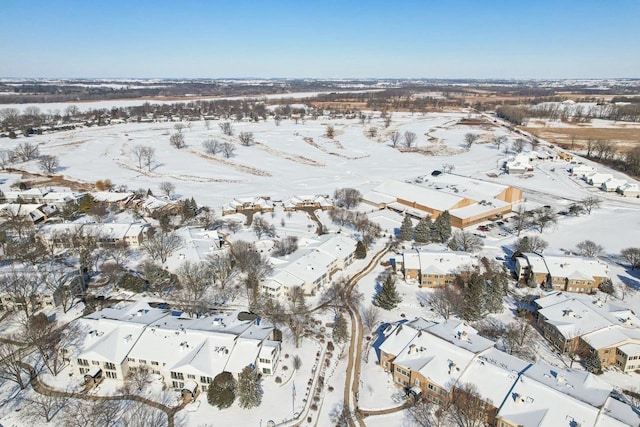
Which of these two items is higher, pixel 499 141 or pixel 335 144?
pixel 499 141

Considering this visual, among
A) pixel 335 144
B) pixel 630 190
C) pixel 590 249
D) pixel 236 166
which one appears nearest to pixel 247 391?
pixel 590 249

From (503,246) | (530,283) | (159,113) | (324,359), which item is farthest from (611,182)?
(159,113)

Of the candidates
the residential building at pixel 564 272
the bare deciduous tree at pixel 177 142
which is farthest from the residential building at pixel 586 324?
the bare deciduous tree at pixel 177 142

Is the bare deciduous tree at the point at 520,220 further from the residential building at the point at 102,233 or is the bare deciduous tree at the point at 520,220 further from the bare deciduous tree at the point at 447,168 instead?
the residential building at the point at 102,233

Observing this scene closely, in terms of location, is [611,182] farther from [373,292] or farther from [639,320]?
[373,292]

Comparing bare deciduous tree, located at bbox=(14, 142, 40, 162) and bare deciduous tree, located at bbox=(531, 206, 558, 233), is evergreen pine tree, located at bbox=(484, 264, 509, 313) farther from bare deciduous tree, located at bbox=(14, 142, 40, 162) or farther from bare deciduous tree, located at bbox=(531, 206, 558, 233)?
bare deciduous tree, located at bbox=(14, 142, 40, 162)

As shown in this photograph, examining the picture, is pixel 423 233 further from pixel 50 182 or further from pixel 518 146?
pixel 518 146
